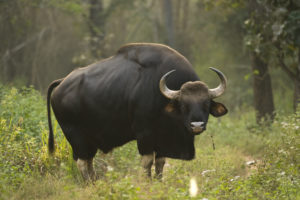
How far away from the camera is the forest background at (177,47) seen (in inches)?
311

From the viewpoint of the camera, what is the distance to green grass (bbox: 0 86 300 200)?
4.77 metres

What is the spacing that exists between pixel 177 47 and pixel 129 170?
52.0 feet

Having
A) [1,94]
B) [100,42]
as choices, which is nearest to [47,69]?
[100,42]

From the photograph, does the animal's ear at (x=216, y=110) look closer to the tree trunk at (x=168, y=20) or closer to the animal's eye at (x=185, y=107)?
the animal's eye at (x=185, y=107)

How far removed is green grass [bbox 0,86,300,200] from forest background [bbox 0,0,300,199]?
42 millimetres

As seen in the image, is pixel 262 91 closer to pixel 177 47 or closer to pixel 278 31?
pixel 278 31

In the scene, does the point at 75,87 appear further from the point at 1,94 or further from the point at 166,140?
the point at 1,94

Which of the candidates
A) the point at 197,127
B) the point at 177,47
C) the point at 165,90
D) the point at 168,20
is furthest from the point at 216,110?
the point at 177,47

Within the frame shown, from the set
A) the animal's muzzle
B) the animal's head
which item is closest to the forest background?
the animal's muzzle

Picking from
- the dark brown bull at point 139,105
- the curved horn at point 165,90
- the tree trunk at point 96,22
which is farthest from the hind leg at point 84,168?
the tree trunk at point 96,22

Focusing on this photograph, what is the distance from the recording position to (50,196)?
5.07 metres

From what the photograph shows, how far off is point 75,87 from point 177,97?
1.67 meters

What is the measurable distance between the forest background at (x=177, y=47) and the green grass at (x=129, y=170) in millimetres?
42

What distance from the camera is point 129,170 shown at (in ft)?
23.8
